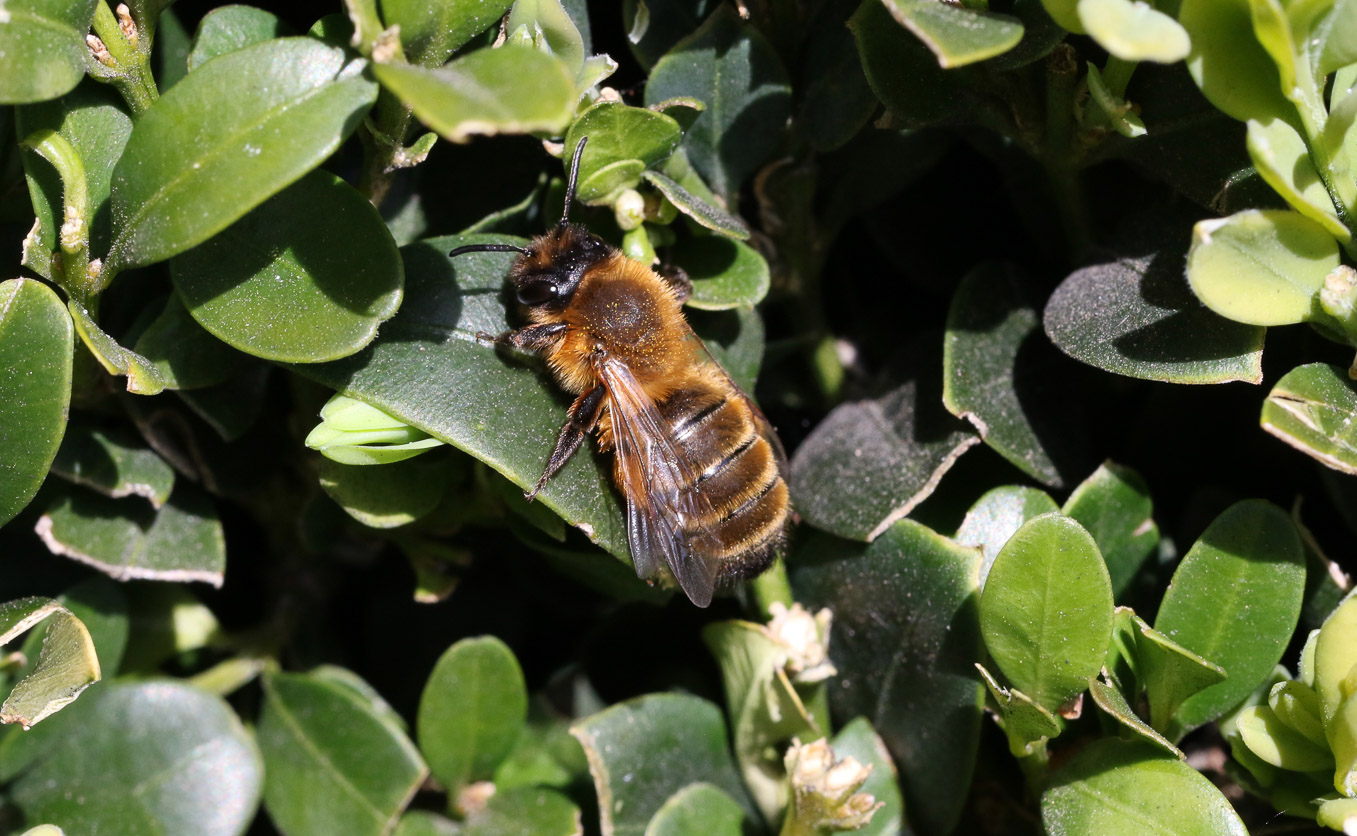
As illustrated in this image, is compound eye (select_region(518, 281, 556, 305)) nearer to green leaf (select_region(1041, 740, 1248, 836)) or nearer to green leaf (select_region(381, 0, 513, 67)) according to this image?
green leaf (select_region(381, 0, 513, 67))

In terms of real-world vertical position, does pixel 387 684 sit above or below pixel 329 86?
below

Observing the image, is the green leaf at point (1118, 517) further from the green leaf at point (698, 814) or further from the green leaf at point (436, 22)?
the green leaf at point (436, 22)

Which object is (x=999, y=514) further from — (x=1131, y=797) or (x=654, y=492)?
(x=654, y=492)

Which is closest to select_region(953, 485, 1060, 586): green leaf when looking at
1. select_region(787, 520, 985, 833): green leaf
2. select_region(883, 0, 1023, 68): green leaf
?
select_region(787, 520, 985, 833): green leaf

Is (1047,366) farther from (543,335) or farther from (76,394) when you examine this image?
(76,394)

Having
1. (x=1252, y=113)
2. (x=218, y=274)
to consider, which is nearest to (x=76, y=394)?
(x=218, y=274)
